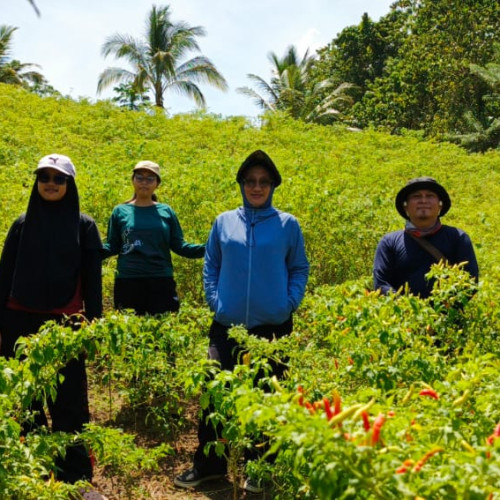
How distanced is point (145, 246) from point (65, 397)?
113cm

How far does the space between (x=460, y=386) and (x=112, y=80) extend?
868 inches

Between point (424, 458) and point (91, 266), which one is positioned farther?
point (91, 266)

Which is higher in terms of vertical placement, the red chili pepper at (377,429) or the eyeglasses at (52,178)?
the eyeglasses at (52,178)

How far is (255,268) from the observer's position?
10.8 feet

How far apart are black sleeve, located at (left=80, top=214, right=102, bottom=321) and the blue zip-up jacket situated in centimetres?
54

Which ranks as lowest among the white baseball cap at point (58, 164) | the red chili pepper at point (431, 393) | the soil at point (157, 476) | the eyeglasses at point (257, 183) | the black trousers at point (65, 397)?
the soil at point (157, 476)

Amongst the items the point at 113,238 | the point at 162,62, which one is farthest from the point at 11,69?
the point at 113,238

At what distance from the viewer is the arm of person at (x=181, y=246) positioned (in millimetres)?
4084

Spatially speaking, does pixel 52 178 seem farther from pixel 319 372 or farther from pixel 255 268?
pixel 319 372

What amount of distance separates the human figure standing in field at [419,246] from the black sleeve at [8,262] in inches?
69.8

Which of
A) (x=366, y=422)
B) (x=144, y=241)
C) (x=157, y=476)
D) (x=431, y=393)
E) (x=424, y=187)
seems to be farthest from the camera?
(x=144, y=241)

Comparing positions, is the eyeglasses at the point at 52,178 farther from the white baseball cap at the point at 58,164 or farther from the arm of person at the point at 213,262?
the arm of person at the point at 213,262

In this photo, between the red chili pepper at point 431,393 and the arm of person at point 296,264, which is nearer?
the red chili pepper at point 431,393

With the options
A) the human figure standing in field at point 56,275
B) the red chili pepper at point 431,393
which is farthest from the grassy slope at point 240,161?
the red chili pepper at point 431,393
